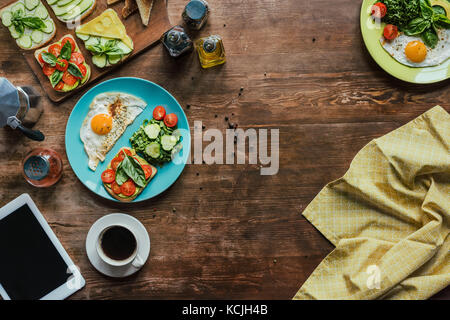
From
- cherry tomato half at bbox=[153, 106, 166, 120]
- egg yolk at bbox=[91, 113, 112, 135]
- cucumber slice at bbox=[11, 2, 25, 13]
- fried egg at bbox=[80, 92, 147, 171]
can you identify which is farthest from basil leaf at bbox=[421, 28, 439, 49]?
cucumber slice at bbox=[11, 2, 25, 13]

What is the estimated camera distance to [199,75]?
7.28ft

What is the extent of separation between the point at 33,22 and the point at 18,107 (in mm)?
508

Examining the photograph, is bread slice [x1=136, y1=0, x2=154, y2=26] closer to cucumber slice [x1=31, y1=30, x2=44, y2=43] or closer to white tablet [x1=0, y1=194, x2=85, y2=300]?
cucumber slice [x1=31, y1=30, x2=44, y2=43]

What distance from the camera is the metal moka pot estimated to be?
79.9 inches

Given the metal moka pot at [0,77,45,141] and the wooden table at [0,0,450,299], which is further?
the wooden table at [0,0,450,299]

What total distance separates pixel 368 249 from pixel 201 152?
113 cm

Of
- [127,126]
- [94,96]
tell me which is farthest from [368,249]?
[94,96]

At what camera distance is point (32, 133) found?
80.1 inches

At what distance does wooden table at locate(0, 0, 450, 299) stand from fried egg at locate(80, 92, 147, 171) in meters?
0.15

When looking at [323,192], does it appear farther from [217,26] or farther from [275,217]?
[217,26]

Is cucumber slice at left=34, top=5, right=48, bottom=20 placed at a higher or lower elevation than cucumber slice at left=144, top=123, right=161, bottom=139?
higher

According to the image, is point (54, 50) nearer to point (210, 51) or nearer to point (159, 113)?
point (159, 113)

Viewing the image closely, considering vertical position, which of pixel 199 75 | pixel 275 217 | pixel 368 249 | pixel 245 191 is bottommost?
pixel 368 249

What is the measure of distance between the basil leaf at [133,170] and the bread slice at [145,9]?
82cm
